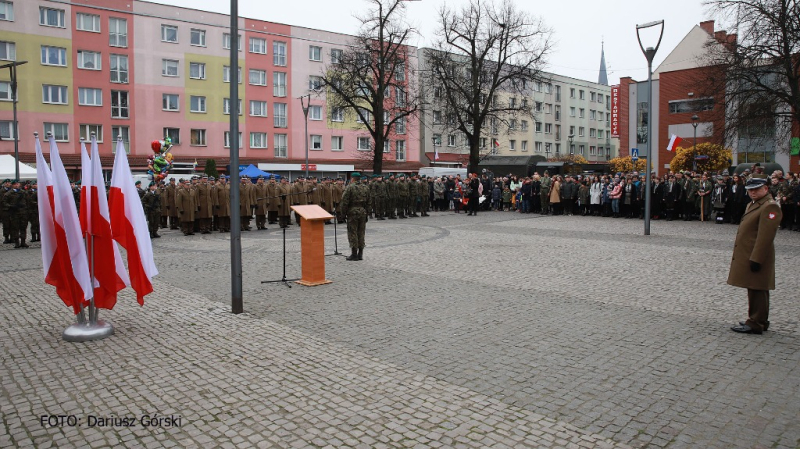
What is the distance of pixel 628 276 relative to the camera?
10797mm

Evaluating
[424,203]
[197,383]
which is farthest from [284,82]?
[197,383]

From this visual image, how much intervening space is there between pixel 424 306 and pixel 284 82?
5170 centimetres

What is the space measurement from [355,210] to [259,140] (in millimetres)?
45060

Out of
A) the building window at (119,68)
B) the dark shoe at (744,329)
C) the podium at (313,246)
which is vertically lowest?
the dark shoe at (744,329)

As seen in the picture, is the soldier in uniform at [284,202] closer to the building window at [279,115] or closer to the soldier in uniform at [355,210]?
the soldier in uniform at [355,210]

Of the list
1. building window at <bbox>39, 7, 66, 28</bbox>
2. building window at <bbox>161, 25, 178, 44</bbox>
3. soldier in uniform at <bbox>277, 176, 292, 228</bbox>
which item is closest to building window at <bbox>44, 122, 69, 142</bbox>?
building window at <bbox>39, 7, 66, 28</bbox>

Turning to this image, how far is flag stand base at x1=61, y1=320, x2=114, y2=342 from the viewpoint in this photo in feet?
22.5

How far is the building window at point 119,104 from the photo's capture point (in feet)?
157

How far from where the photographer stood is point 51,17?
45125 millimetres

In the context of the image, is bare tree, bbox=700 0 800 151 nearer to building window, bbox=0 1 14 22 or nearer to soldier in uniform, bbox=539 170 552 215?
soldier in uniform, bbox=539 170 552 215

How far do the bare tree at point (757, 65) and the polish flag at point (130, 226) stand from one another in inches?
1190

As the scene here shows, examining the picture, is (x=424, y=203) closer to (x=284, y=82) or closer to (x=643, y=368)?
(x=643, y=368)

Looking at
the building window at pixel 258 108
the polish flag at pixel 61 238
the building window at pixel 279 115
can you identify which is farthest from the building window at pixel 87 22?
the polish flag at pixel 61 238

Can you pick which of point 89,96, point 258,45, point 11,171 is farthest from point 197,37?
point 11,171
